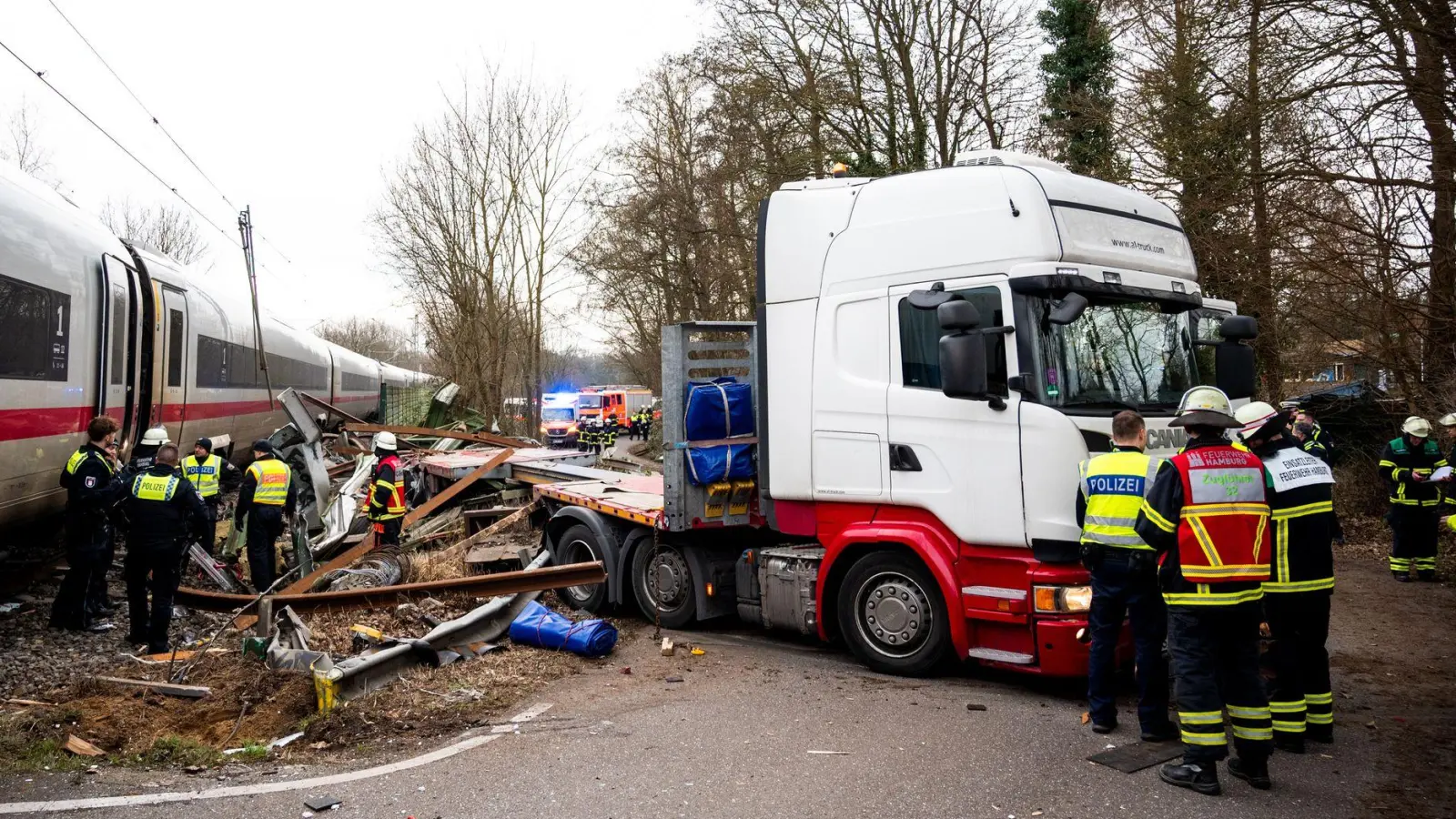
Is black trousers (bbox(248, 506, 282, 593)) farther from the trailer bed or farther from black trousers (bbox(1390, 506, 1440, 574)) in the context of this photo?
black trousers (bbox(1390, 506, 1440, 574))

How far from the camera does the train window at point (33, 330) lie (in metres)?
7.55

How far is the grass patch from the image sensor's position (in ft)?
16.3

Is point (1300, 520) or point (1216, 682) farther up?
point (1300, 520)

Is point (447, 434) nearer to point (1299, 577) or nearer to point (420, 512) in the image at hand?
point (420, 512)

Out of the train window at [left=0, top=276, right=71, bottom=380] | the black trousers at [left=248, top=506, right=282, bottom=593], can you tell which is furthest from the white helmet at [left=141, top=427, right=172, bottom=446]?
the black trousers at [left=248, top=506, right=282, bottom=593]

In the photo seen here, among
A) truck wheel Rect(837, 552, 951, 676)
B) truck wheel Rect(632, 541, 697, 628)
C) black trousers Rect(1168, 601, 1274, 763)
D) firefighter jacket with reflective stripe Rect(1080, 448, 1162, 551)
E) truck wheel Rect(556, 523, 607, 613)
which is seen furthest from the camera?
truck wheel Rect(556, 523, 607, 613)

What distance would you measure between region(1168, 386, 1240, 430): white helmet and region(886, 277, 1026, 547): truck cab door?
41.3 inches

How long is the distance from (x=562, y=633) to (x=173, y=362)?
814 centimetres

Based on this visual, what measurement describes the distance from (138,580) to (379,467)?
3.01 metres

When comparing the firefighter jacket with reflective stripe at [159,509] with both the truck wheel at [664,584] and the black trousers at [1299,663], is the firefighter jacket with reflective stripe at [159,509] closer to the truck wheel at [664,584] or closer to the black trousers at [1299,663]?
the truck wheel at [664,584]

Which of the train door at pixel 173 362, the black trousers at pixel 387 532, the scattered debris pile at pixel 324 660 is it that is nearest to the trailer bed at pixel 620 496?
the scattered debris pile at pixel 324 660

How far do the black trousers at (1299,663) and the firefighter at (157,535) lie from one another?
7.41m

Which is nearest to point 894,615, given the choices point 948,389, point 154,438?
point 948,389

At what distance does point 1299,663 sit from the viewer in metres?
4.93
